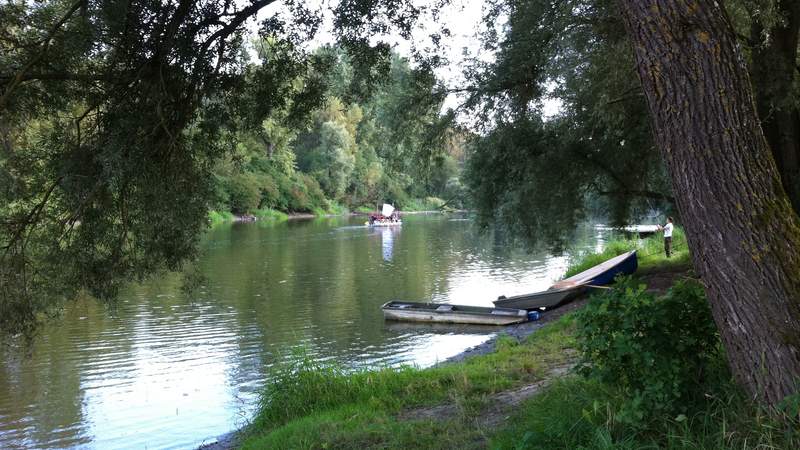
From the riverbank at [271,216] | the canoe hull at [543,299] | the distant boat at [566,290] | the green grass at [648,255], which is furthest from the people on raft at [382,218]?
the canoe hull at [543,299]

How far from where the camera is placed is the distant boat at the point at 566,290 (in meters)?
17.2

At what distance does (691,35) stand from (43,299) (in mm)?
6861

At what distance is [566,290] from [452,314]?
10.3 ft

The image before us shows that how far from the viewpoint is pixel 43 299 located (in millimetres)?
7090

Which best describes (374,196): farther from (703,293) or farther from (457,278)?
(703,293)

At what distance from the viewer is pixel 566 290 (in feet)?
56.2

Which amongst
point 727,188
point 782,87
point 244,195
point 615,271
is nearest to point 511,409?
point 727,188

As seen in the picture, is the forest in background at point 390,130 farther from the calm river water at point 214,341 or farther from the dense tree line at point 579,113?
the calm river water at point 214,341

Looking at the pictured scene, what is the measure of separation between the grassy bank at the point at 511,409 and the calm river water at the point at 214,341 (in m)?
1.30

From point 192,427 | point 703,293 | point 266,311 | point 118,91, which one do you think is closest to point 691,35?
point 703,293

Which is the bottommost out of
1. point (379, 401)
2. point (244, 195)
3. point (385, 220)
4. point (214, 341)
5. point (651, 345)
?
point (214, 341)

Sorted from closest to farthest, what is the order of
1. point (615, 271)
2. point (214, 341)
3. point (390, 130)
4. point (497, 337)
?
1. point (390, 130)
2. point (497, 337)
3. point (214, 341)
4. point (615, 271)

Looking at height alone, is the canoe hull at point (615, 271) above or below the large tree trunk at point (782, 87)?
below

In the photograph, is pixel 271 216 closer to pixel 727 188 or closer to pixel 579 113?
pixel 579 113
